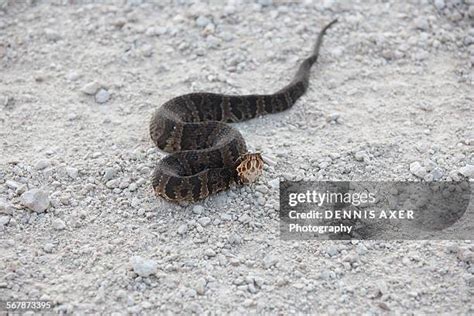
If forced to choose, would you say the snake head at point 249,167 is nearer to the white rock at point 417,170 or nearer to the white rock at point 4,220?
the white rock at point 417,170

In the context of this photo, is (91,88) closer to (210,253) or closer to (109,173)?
(109,173)

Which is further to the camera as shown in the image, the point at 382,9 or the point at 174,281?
the point at 382,9

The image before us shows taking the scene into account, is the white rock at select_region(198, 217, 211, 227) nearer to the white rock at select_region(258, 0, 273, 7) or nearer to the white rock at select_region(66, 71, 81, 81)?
the white rock at select_region(66, 71, 81, 81)

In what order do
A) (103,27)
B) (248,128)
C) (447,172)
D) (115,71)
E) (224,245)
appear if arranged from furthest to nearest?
(103,27) < (115,71) < (248,128) < (447,172) < (224,245)

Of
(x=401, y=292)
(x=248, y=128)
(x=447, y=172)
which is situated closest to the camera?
(x=401, y=292)

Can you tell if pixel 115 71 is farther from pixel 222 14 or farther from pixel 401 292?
pixel 401 292

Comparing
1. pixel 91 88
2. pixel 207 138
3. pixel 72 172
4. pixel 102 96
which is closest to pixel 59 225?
pixel 72 172

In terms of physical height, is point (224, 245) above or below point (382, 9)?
below

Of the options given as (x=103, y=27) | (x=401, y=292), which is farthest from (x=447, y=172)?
(x=103, y=27)
